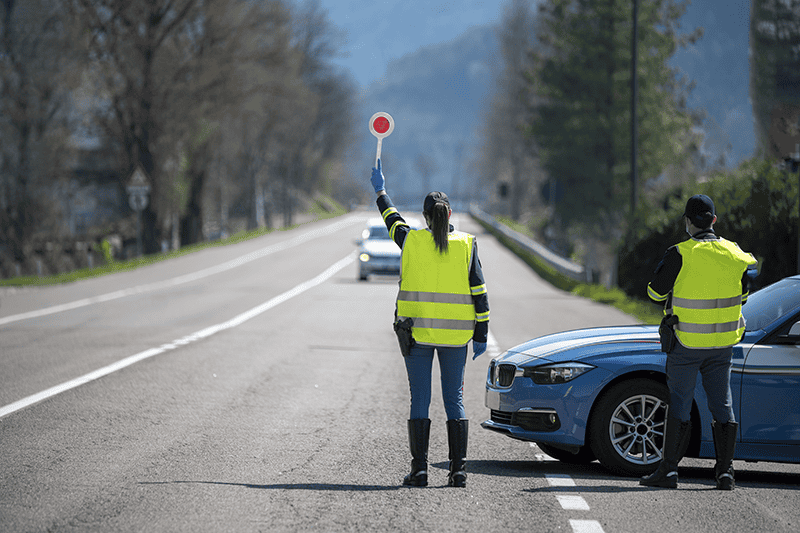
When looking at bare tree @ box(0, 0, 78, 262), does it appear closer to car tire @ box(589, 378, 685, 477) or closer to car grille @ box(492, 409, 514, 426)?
car grille @ box(492, 409, 514, 426)

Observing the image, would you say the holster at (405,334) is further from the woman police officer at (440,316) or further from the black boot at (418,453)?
the black boot at (418,453)

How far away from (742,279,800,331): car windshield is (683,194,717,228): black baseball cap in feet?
3.14

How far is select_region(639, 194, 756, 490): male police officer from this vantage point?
271 inches

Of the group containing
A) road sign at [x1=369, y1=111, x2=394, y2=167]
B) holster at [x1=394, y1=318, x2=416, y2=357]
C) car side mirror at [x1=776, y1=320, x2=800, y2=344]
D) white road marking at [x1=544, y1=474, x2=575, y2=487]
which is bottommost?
white road marking at [x1=544, y1=474, x2=575, y2=487]

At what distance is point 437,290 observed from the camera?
6777 mm

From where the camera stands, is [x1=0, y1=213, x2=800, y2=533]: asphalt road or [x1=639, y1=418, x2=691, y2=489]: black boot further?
[x1=639, y1=418, x2=691, y2=489]: black boot

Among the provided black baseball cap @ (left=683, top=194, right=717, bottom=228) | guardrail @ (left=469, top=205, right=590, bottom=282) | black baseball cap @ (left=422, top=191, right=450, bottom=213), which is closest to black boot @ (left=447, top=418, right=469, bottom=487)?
black baseball cap @ (left=422, top=191, right=450, bottom=213)

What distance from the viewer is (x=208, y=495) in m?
6.39

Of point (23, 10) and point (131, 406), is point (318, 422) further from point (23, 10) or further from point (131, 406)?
point (23, 10)

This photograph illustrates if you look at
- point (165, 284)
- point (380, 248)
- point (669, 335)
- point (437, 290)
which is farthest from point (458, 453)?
point (380, 248)

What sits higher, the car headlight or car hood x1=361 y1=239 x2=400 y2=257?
the car headlight

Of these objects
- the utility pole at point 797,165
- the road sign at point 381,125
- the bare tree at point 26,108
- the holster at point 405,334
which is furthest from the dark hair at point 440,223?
the bare tree at point 26,108

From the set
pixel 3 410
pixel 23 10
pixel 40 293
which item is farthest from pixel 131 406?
pixel 23 10

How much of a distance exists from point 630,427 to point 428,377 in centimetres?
150
